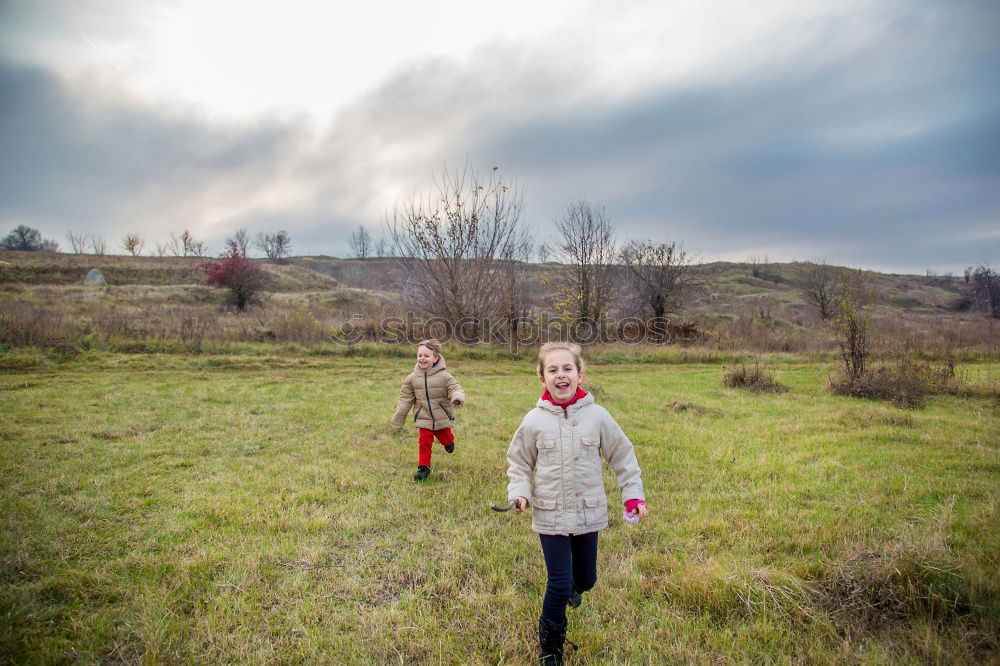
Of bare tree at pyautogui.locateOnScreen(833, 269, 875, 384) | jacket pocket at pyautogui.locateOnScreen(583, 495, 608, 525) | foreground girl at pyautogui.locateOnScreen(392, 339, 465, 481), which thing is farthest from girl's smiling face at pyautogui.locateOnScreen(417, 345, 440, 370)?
bare tree at pyautogui.locateOnScreen(833, 269, 875, 384)

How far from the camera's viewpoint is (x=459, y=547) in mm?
4105

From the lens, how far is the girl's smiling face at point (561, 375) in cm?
299

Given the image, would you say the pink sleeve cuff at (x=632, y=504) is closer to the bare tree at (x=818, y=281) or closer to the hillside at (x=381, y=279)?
the hillside at (x=381, y=279)

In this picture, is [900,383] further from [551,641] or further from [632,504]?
[551,641]

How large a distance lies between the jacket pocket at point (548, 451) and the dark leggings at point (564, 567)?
0.43 m

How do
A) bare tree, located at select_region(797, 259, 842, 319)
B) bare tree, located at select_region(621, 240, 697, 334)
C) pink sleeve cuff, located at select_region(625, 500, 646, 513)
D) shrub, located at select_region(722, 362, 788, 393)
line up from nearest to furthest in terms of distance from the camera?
1. pink sleeve cuff, located at select_region(625, 500, 646, 513)
2. shrub, located at select_region(722, 362, 788, 393)
3. bare tree, located at select_region(621, 240, 697, 334)
4. bare tree, located at select_region(797, 259, 842, 319)

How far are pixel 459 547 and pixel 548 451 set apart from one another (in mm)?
1676

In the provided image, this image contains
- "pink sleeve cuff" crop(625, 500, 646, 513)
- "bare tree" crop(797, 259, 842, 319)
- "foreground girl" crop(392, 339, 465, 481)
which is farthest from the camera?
"bare tree" crop(797, 259, 842, 319)

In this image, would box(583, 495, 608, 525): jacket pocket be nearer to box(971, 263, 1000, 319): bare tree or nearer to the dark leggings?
the dark leggings

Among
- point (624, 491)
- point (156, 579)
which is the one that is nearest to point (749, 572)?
point (624, 491)

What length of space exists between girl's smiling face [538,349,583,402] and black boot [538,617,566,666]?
1289mm

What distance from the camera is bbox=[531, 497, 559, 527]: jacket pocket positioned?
2.88m

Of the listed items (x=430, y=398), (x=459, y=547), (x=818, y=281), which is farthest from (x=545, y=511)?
(x=818, y=281)

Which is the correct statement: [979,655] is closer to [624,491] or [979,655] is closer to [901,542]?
[901,542]
